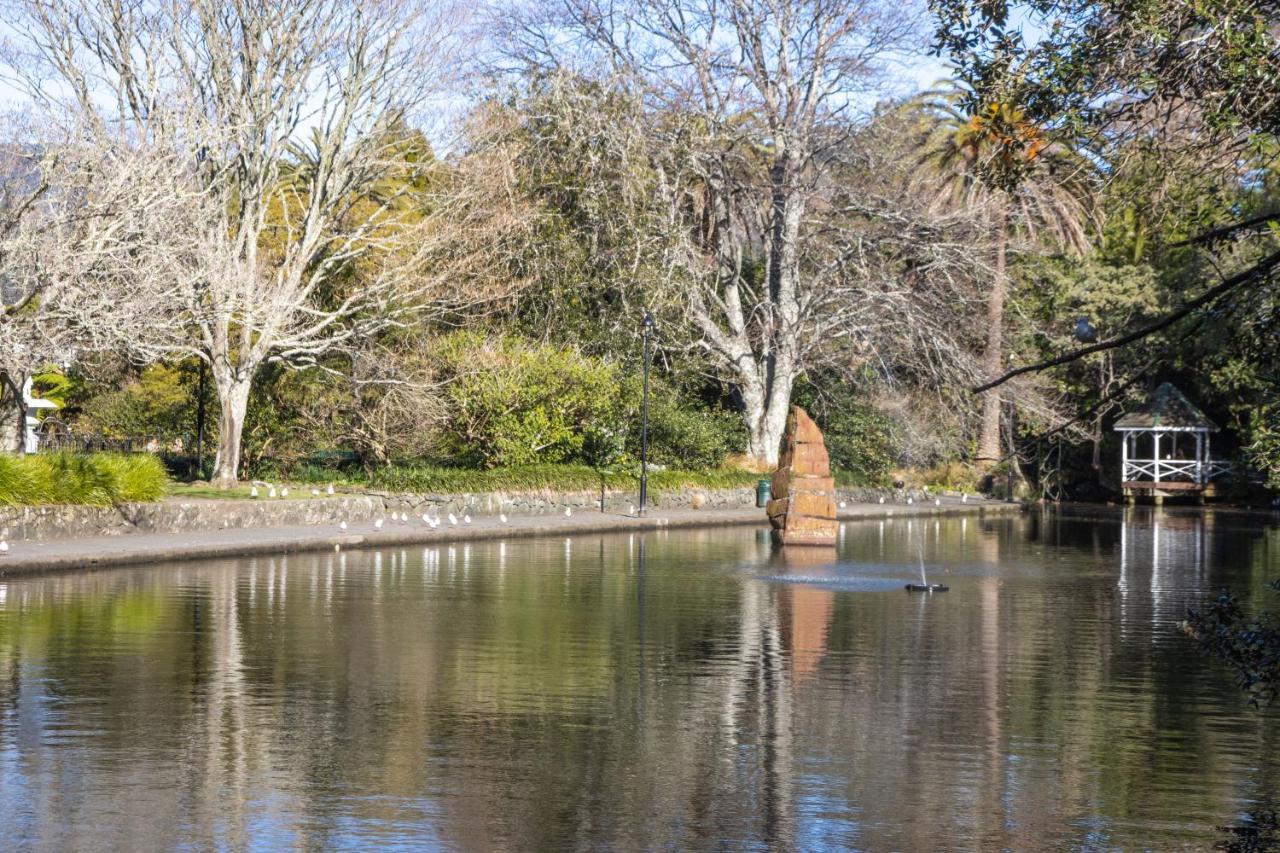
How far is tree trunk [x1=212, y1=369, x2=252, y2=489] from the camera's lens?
39.1 meters

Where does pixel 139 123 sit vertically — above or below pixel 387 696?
above

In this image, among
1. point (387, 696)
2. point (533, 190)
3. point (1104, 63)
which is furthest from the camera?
point (533, 190)

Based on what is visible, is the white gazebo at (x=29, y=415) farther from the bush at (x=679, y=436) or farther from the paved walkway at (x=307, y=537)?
the bush at (x=679, y=436)

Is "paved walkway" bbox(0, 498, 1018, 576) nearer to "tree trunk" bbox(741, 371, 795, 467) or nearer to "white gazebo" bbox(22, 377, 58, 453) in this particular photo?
"tree trunk" bbox(741, 371, 795, 467)

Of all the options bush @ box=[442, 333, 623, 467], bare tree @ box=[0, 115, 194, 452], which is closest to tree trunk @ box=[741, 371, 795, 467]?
bush @ box=[442, 333, 623, 467]

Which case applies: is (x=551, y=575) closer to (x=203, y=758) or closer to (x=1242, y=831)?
(x=203, y=758)

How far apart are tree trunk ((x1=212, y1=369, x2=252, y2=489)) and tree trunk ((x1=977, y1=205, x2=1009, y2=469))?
78.9 feet

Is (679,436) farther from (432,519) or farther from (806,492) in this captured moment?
(806,492)

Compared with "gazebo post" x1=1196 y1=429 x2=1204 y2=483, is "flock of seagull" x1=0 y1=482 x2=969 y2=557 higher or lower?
lower

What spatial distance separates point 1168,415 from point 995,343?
11.4 metres

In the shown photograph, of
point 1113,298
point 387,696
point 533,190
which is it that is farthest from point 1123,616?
point 1113,298

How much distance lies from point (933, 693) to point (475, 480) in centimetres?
2878

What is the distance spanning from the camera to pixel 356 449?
45625 mm

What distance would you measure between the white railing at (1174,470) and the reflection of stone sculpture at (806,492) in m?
34.9
